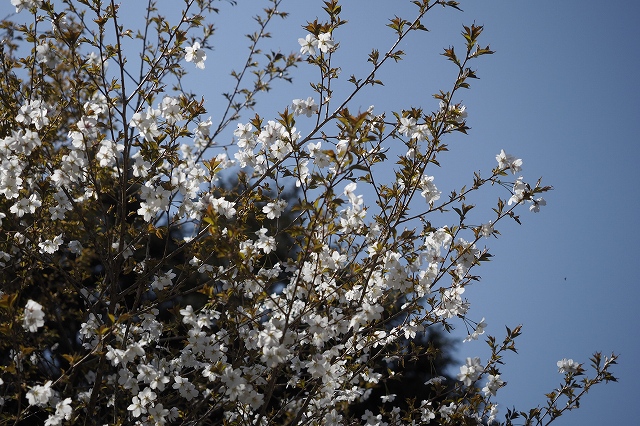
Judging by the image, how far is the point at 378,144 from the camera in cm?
335

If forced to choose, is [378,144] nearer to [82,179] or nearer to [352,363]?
[352,363]

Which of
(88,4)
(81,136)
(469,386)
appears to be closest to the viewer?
(81,136)

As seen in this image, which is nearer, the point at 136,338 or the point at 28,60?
the point at 136,338

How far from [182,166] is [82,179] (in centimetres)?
72

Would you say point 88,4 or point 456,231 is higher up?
point 88,4

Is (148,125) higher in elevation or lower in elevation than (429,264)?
higher

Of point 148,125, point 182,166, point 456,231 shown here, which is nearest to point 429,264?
point 456,231

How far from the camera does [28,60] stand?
4.09m

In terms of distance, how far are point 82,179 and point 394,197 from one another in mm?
1732

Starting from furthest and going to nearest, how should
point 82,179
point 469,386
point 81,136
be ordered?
point 469,386 → point 82,179 → point 81,136

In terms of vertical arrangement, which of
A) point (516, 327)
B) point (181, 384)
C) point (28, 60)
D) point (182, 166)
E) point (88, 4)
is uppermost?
point (28, 60)

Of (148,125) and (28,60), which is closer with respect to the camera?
(148,125)

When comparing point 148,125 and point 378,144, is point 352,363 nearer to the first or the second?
point 378,144

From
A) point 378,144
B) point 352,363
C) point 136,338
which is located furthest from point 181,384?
point 378,144
